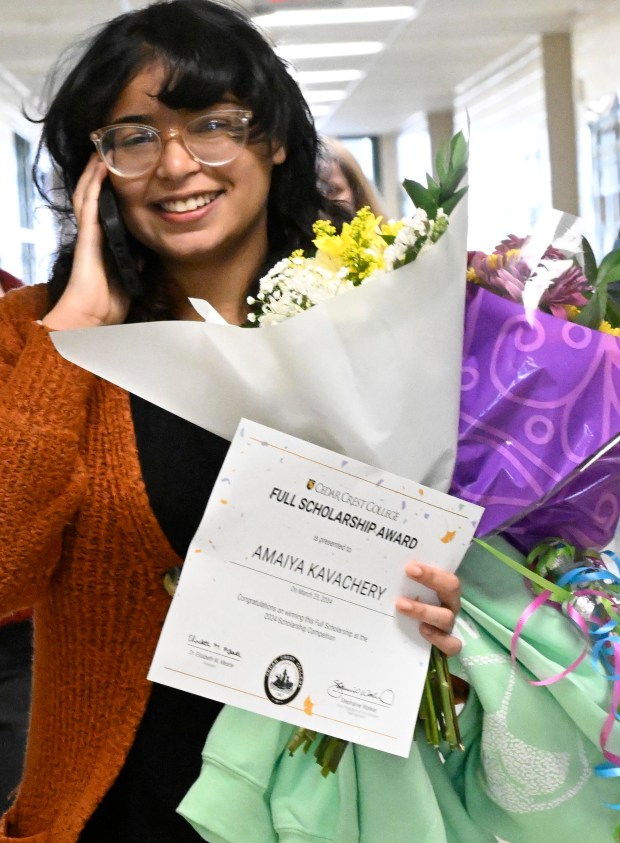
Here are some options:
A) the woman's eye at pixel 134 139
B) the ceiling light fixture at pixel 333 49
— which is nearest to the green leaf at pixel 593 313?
the woman's eye at pixel 134 139

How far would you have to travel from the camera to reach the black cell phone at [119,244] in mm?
1340

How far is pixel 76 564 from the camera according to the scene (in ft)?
3.88

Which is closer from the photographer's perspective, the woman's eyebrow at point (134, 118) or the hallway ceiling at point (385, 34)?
the woman's eyebrow at point (134, 118)

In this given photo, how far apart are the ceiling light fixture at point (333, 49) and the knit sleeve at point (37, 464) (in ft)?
23.7

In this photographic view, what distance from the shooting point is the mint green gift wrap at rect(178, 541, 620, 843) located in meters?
1.05

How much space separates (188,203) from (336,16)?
21.3 feet

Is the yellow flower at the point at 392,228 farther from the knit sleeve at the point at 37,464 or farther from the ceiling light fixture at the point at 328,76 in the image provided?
the ceiling light fixture at the point at 328,76

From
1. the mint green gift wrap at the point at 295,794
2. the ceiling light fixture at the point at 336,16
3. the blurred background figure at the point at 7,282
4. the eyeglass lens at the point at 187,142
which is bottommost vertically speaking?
the mint green gift wrap at the point at 295,794

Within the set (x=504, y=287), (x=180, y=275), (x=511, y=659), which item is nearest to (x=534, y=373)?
(x=504, y=287)

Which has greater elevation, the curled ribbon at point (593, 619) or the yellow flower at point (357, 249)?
the yellow flower at point (357, 249)

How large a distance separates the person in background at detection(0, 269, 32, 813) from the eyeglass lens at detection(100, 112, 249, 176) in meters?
0.86

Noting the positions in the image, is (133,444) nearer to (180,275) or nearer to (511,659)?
(180,275)

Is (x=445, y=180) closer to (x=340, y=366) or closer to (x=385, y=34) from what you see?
(x=340, y=366)

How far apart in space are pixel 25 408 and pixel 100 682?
335 millimetres
